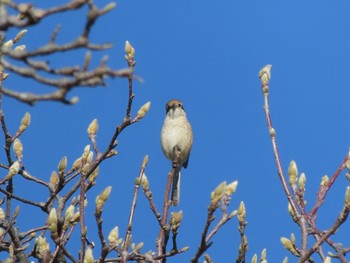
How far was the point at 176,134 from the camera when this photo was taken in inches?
358

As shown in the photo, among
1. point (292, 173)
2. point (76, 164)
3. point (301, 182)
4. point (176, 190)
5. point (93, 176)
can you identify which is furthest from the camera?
point (176, 190)

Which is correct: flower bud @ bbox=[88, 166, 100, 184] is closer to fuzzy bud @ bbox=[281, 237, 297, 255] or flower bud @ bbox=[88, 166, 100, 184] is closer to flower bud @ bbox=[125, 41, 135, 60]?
flower bud @ bbox=[125, 41, 135, 60]

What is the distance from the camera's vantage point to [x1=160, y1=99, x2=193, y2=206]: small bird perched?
9.02 m

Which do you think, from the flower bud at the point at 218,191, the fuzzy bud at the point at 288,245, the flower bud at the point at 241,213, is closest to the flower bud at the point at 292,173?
the fuzzy bud at the point at 288,245

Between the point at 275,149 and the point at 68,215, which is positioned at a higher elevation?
the point at 275,149

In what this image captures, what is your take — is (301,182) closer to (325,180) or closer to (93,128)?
(325,180)

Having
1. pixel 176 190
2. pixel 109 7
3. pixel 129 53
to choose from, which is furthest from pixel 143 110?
pixel 109 7

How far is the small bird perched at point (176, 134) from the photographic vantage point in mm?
9023

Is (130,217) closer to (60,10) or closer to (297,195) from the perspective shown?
(297,195)

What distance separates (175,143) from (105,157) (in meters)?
3.40

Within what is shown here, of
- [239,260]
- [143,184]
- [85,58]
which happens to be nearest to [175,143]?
[143,184]

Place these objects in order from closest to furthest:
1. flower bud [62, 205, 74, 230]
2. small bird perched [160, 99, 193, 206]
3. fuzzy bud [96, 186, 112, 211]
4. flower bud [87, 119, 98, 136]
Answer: fuzzy bud [96, 186, 112, 211], flower bud [62, 205, 74, 230], flower bud [87, 119, 98, 136], small bird perched [160, 99, 193, 206]

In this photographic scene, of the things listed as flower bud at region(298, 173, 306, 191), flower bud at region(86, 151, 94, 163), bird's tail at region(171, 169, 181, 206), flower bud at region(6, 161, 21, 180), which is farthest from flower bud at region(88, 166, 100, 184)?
bird's tail at region(171, 169, 181, 206)

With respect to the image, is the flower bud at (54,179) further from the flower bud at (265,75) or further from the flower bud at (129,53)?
the flower bud at (265,75)
